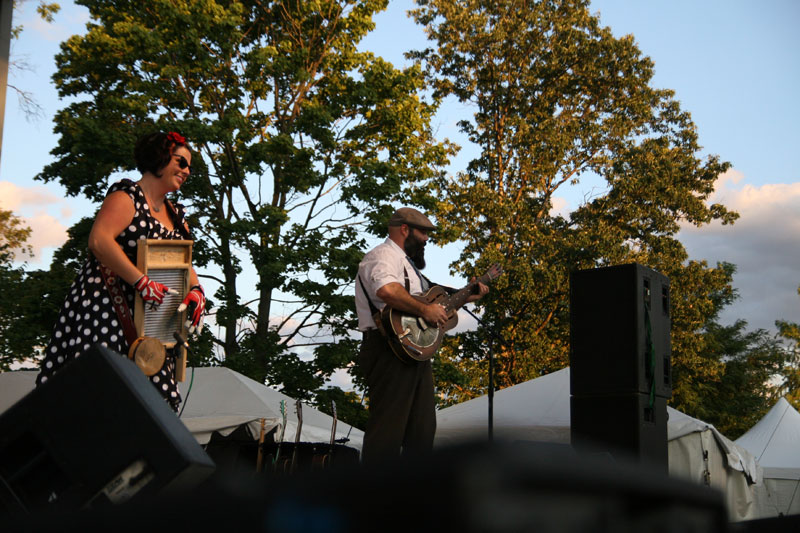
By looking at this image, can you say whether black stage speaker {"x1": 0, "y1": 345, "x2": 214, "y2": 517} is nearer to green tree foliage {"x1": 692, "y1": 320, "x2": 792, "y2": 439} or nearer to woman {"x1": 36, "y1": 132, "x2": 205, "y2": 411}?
woman {"x1": 36, "y1": 132, "x2": 205, "y2": 411}

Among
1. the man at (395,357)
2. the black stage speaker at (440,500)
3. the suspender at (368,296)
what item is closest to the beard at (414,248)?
the man at (395,357)

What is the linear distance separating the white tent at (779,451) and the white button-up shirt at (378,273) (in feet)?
50.5

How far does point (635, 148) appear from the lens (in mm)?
23156

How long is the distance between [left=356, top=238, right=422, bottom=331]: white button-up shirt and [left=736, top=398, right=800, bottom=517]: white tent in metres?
15.4

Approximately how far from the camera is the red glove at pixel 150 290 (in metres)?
2.70

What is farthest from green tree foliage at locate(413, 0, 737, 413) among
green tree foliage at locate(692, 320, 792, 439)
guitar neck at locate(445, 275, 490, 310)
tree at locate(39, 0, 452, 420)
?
guitar neck at locate(445, 275, 490, 310)

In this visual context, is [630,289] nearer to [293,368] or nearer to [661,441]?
[661,441]

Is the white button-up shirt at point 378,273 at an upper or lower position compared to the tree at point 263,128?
lower

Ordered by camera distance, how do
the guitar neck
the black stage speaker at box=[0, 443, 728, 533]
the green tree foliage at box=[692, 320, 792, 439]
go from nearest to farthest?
the black stage speaker at box=[0, 443, 728, 533]
the guitar neck
the green tree foliage at box=[692, 320, 792, 439]

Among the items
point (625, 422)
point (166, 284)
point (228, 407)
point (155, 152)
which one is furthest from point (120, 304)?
point (228, 407)

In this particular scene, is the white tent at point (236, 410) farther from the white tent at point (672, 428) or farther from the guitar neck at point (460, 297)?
the guitar neck at point (460, 297)

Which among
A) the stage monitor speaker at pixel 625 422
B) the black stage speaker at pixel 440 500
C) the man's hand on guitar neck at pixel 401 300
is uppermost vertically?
the man's hand on guitar neck at pixel 401 300

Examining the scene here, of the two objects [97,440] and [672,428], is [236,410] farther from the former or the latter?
[97,440]

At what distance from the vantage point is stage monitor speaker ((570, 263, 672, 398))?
5902 mm
